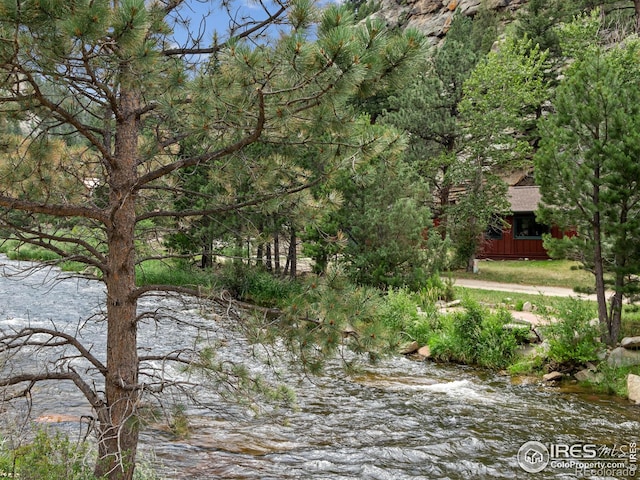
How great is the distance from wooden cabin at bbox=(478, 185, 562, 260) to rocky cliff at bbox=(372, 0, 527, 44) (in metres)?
23.7

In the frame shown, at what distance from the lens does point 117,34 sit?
3277mm

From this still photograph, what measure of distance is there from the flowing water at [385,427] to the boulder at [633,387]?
0.21 m

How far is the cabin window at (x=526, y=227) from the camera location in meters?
28.4

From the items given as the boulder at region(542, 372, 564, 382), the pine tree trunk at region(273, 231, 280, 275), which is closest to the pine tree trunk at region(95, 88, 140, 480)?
the pine tree trunk at region(273, 231, 280, 275)

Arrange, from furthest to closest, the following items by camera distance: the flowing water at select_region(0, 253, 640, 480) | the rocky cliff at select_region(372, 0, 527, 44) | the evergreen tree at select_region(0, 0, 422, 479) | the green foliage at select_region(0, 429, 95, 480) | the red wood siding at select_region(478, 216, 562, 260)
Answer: the rocky cliff at select_region(372, 0, 527, 44) → the red wood siding at select_region(478, 216, 562, 260) → the flowing water at select_region(0, 253, 640, 480) → the green foliage at select_region(0, 429, 95, 480) → the evergreen tree at select_region(0, 0, 422, 479)

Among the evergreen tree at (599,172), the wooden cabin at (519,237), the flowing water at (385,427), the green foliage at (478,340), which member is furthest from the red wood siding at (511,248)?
the flowing water at (385,427)

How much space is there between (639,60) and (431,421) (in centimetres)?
1575

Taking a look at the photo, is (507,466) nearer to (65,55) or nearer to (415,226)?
(65,55)

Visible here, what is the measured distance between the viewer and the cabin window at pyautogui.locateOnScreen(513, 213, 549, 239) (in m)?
28.4

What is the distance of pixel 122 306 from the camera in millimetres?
4355

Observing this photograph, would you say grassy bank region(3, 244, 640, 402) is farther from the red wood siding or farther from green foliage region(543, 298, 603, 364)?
the red wood siding

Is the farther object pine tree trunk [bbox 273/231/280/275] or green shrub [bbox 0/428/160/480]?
pine tree trunk [bbox 273/231/280/275]

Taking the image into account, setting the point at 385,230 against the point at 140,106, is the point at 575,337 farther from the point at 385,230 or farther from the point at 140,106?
the point at 140,106

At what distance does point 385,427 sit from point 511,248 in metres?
23.2
